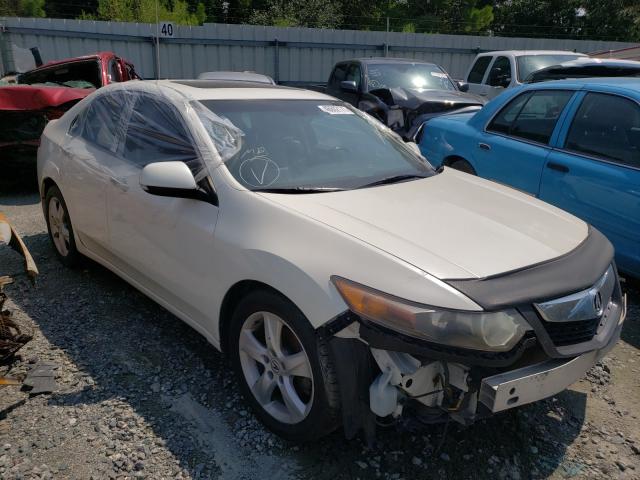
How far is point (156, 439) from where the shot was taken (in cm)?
259

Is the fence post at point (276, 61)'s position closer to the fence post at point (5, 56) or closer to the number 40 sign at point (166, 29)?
the number 40 sign at point (166, 29)

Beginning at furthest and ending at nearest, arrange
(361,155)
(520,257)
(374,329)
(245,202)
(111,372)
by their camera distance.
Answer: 1. (361,155)
2. (111,372)
3. (245,202)
4. (520,257)
5. (374,329)

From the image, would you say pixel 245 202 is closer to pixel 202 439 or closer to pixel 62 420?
pixel 202 439

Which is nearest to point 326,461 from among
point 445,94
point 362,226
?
point 362,226

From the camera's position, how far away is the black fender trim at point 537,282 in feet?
6.78

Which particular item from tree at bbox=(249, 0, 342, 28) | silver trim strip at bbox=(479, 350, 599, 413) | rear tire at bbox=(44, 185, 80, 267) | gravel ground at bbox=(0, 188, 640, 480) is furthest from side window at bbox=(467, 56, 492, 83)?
tree at bbox=(249, 0, 342, 28)

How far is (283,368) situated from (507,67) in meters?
9.41

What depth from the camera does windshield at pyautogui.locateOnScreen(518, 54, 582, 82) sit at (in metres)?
9.98

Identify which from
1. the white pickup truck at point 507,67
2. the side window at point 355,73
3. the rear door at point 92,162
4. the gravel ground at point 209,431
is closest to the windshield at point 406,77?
the side window at point 355,73

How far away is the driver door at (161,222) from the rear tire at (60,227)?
829 millimetres

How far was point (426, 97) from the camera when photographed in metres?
8.47

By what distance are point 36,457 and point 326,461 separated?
1.27 metres

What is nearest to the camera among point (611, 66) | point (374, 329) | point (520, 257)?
point (374, 329)

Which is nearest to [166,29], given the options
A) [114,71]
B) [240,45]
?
[240,45]
